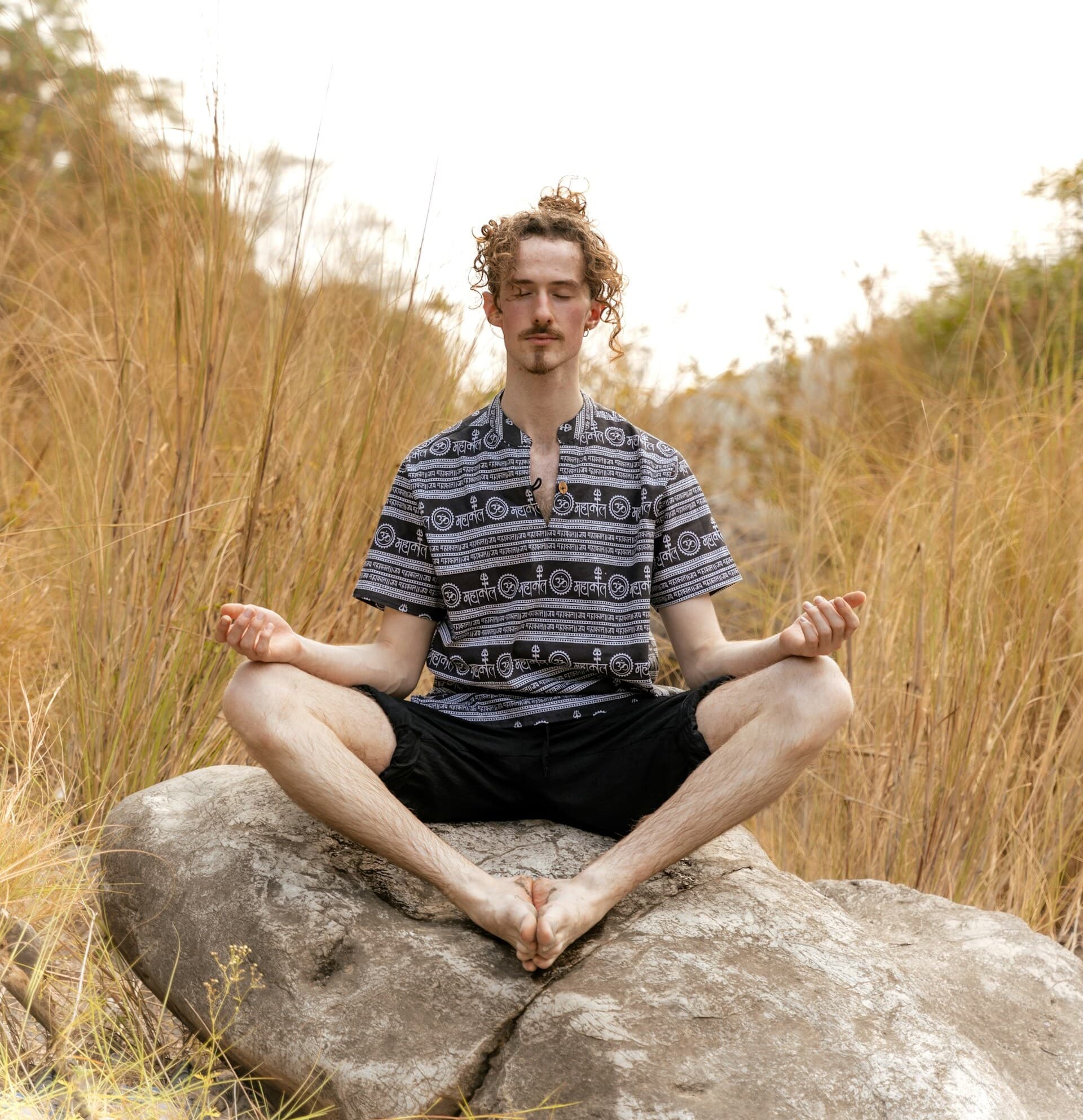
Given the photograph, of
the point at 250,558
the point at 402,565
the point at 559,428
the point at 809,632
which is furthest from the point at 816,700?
the point at 250,558

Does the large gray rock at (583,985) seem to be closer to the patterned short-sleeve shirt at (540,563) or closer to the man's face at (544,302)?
the patterned short-sleeve shirt at (540,563)

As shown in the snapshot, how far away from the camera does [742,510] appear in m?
6.23

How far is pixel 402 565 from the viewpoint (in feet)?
8.98

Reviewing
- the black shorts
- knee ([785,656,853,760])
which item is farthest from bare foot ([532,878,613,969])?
knee ([785,656,853,760])

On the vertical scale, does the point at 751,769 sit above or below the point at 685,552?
below

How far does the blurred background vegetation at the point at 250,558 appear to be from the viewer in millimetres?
2863

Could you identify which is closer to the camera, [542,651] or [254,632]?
[254,632]

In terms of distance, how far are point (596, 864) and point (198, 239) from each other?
5.94 feet

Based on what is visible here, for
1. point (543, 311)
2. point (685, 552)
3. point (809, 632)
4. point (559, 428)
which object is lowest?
point (809, 632)

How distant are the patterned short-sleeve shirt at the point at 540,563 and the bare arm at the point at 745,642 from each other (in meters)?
0.05

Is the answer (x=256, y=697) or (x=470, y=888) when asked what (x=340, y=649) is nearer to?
(x=256, y=697)

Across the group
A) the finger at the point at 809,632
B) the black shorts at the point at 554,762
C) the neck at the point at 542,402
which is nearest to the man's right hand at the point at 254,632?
the black shorts at the point at 554,762

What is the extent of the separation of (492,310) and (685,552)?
27.8 inches

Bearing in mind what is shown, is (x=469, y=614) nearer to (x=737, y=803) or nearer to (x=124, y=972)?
(x=737, y=803)
